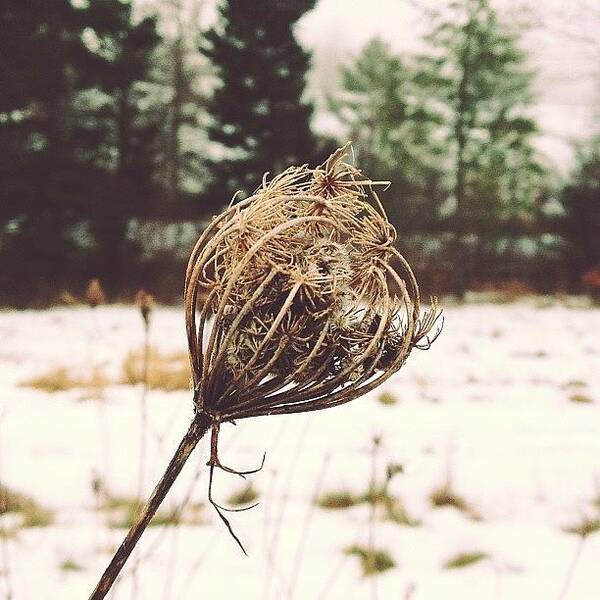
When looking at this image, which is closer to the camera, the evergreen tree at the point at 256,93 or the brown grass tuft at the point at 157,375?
the brown grass tuft at the point at 157,375

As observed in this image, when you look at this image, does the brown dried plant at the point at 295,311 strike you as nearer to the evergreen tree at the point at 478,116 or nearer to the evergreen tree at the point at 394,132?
the evergreen tree at the point at 478,116

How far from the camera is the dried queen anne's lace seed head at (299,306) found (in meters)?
0.98

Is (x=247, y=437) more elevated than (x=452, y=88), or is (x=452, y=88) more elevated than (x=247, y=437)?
(x=452, y=88)

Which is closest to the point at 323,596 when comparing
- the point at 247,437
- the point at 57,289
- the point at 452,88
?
the point at 247,437

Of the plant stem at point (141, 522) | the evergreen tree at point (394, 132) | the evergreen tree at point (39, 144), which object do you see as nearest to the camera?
the plant stem at point (141, 522)

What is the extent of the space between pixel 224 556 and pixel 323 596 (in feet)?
1.69

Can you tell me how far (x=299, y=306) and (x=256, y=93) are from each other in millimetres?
15302

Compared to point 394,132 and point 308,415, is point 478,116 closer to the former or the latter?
→ point 394,132

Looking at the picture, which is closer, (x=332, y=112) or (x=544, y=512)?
(x=544, y=512)

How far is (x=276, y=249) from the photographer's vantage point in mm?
1038

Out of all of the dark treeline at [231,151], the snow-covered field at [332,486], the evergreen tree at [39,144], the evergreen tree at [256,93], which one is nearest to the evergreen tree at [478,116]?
the dark treeline at [231,151]

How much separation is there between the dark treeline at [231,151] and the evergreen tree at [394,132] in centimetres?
9

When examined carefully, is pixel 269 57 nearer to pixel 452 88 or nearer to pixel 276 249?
pixel 452 88

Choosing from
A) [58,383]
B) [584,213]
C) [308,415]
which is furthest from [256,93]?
[308,415]
